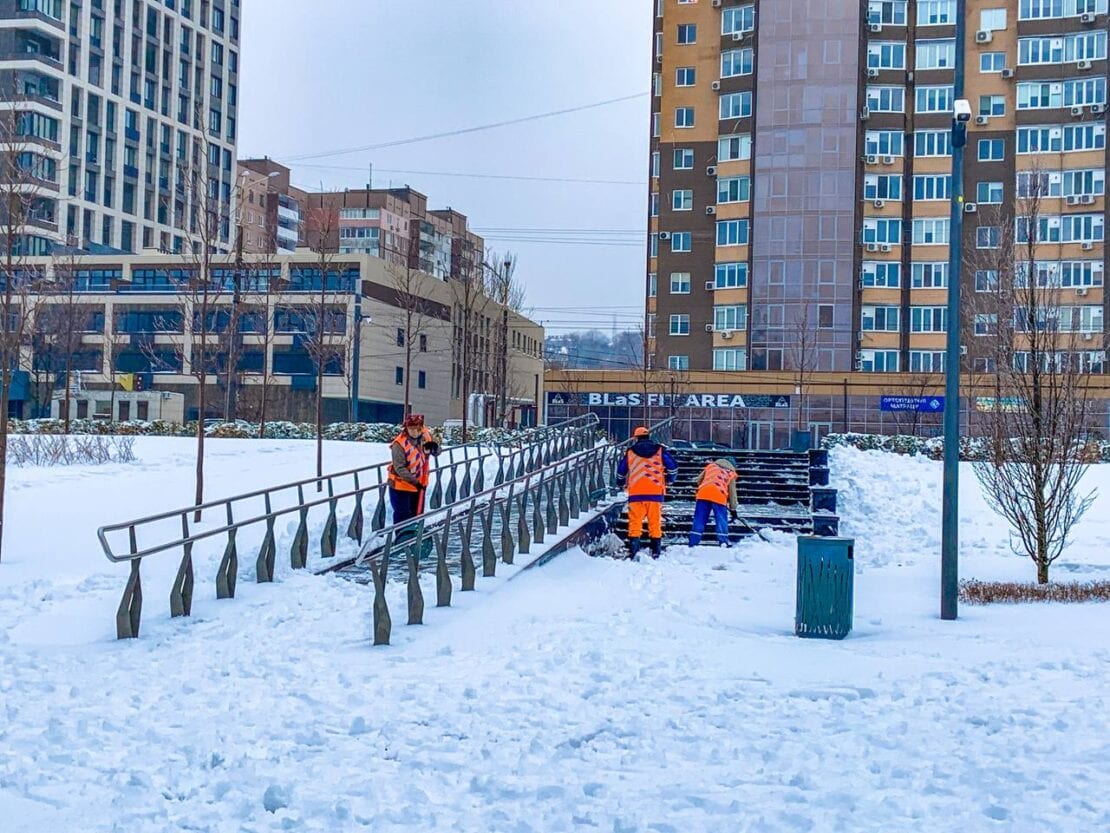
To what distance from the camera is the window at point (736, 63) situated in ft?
204

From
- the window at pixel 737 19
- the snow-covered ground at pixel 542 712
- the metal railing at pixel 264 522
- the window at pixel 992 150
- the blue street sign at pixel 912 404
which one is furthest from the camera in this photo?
the window at pixel 737 19

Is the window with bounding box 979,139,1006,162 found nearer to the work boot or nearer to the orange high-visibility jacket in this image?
the orange high-visibility jacket

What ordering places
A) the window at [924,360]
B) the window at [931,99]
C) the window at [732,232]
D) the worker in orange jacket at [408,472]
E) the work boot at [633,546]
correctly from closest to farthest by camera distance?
1. the worker in orange jacket at [408,472]
2. the work boot at [633,546]
3. the window at [924,360]
4. the window at [931,99]
5. the window at [732,232]

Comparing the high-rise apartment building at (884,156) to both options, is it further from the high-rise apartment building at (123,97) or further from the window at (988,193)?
the high-rise apartment building at (123,97)

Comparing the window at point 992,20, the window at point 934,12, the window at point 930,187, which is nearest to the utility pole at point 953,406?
the window at point 930,187

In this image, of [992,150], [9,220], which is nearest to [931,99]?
[992,150]

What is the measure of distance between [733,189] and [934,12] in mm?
12599

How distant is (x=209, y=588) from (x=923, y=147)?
54515 millimetres

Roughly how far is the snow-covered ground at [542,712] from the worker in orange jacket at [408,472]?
1576 mm

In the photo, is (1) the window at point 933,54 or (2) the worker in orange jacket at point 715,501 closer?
(2) the worker in orange jacket at point 715,501

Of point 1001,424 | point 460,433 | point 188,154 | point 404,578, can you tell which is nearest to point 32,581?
point 404,578

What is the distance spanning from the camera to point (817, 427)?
191 ft

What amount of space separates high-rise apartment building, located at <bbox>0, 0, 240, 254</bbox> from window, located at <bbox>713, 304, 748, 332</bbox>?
31.4 metres

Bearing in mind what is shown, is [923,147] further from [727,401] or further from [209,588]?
[209,588]
